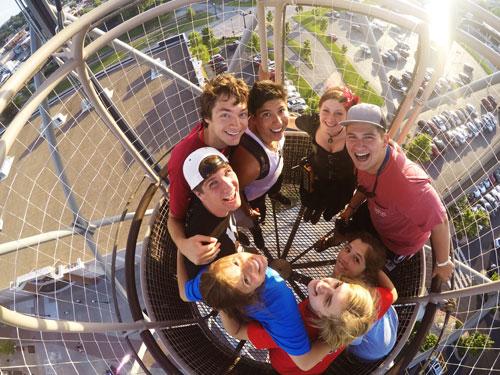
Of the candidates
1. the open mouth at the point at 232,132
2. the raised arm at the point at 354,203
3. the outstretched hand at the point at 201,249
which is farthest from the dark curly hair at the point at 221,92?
the raised arm at the point at 354,203

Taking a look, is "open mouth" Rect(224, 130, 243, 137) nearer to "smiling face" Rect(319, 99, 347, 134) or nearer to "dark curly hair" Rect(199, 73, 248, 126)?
"dark curly hair" Rect(199, 73, 248, 126)

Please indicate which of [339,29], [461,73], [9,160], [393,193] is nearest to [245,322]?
[393,193]

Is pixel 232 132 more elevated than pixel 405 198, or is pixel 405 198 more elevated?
pixel 232 132

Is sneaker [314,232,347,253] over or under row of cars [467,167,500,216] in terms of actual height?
over

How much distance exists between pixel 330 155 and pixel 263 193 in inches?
17.1

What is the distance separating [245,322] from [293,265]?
1.25 metres

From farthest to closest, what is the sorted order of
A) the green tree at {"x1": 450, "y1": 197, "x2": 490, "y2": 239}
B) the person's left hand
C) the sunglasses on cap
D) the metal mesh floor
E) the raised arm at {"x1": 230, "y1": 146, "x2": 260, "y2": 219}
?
the green tree at {"x1": 450, "y1": 197, "x2": 490, "y2": 239} < the metal mesh floor < the person's left hand < the raised arm at {"x1": 230, "y1": 146, "x2": 260, "y2": 219} < the sunglasses on cap

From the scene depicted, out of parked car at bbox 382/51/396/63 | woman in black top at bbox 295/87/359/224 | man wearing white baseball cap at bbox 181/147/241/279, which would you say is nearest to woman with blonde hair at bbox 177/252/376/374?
man wearing white baseball cap at bbox 181/147/241/279

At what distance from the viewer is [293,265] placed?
2947 millimetres

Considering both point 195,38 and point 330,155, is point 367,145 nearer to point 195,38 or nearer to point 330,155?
point 330,155

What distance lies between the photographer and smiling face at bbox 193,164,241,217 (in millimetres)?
1683

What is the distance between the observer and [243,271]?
1539 mm

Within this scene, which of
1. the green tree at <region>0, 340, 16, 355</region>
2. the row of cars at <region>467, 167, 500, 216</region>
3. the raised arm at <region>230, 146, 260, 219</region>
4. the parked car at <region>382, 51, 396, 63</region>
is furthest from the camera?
the parked car at <region>382, 51, 396, 63</region>

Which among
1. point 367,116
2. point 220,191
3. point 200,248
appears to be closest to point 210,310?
point 200,248
